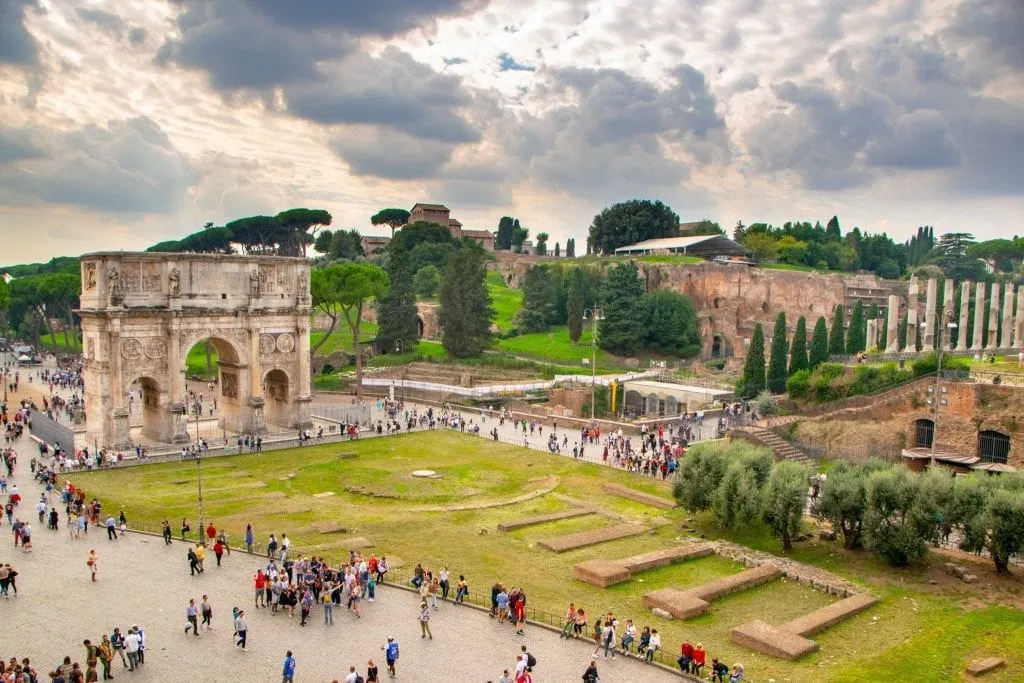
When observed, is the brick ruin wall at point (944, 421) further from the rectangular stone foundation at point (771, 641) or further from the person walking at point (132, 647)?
the person walking at point (132, 647)

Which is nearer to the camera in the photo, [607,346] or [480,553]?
[480,553]

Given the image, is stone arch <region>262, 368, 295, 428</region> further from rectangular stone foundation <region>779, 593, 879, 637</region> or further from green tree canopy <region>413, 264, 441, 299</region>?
green tree canopy <region>413, 264, 441, 299</region>

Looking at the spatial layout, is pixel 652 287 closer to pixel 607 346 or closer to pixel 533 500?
pixel 607 346

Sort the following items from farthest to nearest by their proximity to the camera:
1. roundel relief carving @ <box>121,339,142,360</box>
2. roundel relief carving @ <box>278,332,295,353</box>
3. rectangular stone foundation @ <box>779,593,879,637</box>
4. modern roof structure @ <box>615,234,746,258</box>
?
1. modern roof structure @ <box>615,234,746,258</box>
2. roundel relief carving @ <box>278,332,295,353</box>
3. roundel relief carving @ <box>121,339,142,360</box>
4. rectangular stone foundation @ <box>779,593,879,637</box>

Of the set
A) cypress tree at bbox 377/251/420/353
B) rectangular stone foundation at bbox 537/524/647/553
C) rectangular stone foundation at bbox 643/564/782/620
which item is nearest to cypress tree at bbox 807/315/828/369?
rectangular stone foundation at bbox 537/524/647/553

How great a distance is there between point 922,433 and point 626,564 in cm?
2203

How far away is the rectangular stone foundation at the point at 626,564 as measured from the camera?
843 inches

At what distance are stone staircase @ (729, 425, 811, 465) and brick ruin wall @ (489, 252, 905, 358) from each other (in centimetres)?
3838

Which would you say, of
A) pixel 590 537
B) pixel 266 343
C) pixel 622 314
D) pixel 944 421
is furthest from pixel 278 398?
pixel 944 421

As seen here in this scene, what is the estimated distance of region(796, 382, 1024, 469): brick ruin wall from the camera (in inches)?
1355

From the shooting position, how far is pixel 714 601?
20.6m

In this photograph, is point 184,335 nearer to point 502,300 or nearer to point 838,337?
point 838,337

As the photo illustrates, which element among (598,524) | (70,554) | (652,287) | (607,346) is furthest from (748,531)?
(652,287)

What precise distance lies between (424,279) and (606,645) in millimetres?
68609
